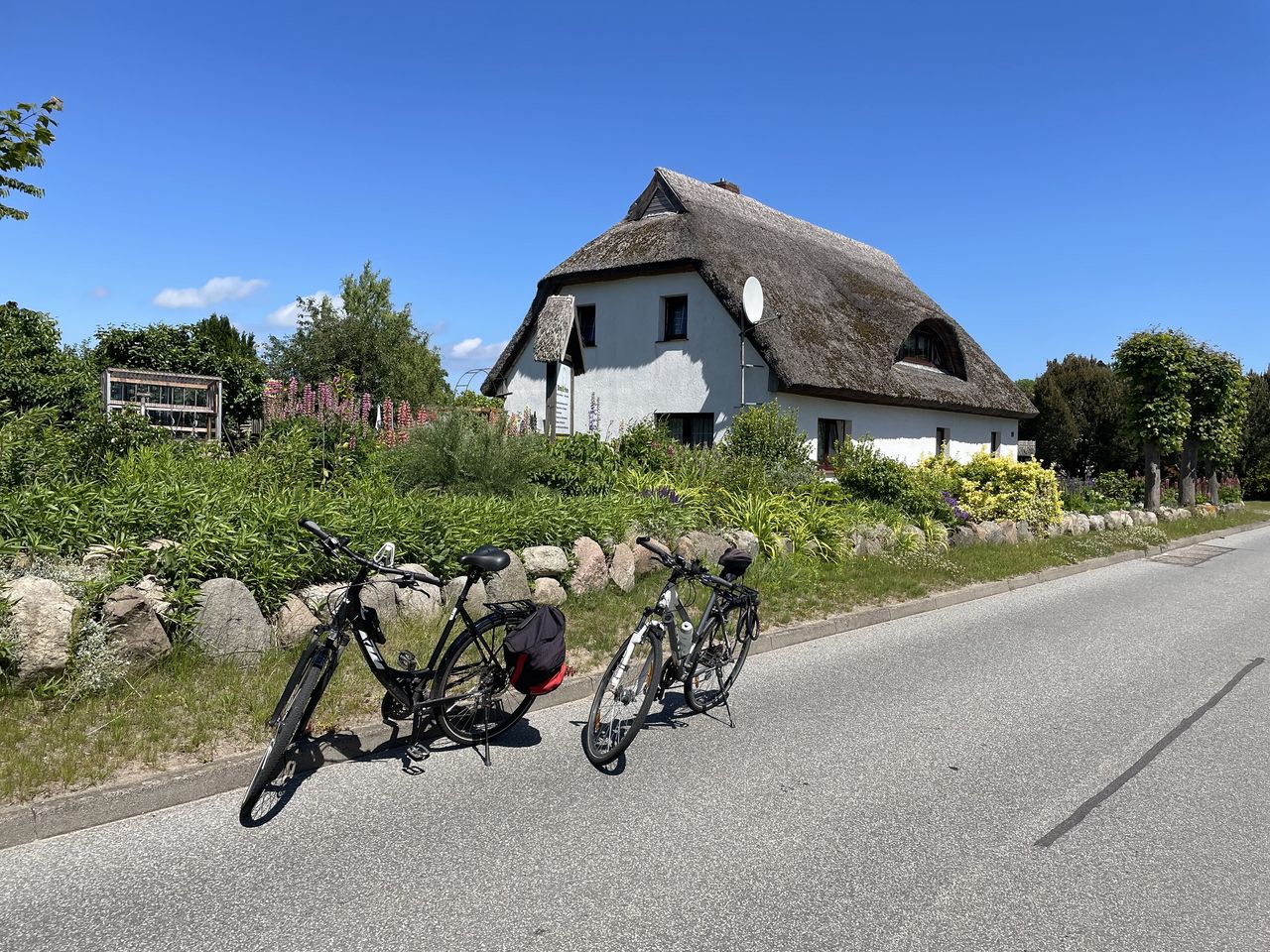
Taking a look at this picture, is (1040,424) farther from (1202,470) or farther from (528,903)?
(528,903)

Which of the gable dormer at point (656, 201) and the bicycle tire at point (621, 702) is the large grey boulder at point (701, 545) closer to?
the bicycle tire at point (621, 702)

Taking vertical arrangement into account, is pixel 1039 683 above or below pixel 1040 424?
below

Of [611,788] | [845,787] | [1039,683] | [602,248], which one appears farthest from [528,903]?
[602,248]

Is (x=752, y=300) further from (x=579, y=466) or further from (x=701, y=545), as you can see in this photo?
(x=701, y=545)

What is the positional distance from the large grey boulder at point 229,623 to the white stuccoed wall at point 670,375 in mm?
14283

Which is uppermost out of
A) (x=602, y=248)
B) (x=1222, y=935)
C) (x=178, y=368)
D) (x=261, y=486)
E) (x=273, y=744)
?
(x=602, y=248)

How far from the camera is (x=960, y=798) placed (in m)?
4.33

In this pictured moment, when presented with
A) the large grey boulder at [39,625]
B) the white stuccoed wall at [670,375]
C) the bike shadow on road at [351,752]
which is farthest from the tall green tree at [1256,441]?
the large grey boulder at [39,625]

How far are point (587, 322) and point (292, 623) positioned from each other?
1766 cm

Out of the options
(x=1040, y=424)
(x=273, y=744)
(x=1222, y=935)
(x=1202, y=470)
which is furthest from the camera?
(x=1040, y=424)

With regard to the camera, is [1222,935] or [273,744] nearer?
[1222,935]

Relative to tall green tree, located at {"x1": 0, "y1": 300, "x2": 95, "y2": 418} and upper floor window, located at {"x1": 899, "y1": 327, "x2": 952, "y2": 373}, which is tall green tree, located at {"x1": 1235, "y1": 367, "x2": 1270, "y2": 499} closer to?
upper floor window, located at {"x1": 899, "y1": 327, "x2": 952, "y2": 373}

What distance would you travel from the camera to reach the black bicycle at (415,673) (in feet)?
13.0

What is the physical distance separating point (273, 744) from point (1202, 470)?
115 feet
